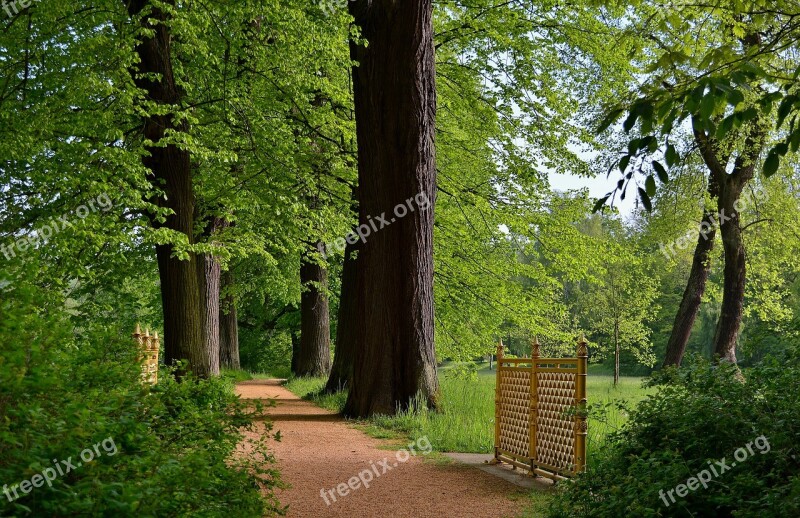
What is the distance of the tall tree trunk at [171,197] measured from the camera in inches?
479

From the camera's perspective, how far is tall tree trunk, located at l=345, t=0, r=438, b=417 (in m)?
13.1

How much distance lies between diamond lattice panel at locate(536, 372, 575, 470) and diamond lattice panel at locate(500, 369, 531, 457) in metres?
0.31

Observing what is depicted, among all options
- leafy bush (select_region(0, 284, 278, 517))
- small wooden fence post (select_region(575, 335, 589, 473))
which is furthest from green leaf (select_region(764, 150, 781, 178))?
small wooden fence post (select_region(575, 335, 589, 473))

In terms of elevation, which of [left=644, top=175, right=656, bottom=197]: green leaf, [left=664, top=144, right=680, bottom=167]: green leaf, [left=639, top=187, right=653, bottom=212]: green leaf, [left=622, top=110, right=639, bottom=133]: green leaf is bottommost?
[left=639, top=187, right=653, bottom=212]: green leaf

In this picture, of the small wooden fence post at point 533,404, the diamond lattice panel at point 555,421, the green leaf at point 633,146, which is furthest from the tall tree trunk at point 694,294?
the green leaf at point 633,146

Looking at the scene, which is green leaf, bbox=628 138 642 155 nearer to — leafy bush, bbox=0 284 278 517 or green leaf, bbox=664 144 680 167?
green leaf, bbox=664 144 680 167

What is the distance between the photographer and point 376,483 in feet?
27.4

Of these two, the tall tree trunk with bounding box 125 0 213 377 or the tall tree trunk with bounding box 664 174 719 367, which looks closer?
→ the tall tree trunk with bounding box 125 0 213 377

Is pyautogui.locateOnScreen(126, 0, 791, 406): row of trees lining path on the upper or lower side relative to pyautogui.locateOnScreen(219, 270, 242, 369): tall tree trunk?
upper

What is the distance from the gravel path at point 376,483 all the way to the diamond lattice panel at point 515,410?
684 mm

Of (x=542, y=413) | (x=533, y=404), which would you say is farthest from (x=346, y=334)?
(x=542, y=413)

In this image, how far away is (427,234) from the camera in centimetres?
1336

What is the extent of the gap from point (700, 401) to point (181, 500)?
4066 millimetres

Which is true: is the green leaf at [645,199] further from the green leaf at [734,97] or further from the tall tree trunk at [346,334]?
the tall tree trunk at [346,334]
